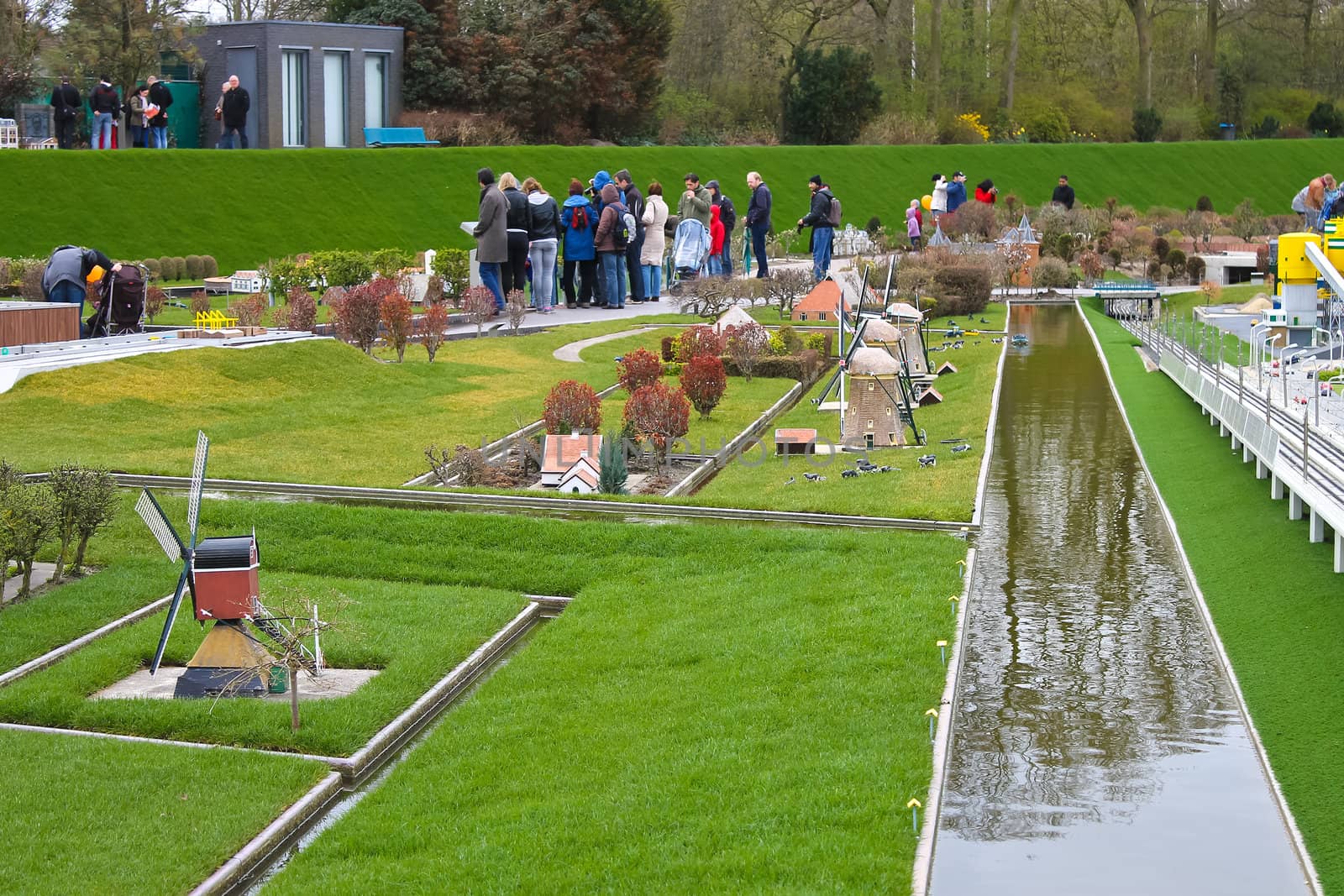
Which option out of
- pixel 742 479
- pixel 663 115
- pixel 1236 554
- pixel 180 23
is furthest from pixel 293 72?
pixel 1236 554

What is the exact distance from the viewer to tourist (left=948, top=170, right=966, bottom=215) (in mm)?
44906

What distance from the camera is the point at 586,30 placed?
173 feet

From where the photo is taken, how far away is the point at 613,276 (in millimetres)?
31047

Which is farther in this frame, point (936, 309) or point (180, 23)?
point (180, 23)

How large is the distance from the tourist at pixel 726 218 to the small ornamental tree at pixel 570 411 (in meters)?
16.1

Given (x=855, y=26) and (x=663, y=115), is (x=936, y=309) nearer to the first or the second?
(x=663, y=115)

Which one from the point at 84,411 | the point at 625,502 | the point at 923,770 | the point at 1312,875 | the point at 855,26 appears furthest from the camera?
the point at 855,26

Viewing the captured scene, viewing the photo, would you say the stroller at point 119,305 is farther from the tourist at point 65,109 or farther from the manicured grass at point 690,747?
the tourist at point 65,109

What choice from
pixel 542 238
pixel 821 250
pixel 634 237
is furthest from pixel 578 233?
pixel 821 250

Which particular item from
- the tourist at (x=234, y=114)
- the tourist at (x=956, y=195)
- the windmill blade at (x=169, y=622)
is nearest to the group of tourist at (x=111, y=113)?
the tourist at (x=234, y=114)

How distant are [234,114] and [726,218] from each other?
13658 millimetres

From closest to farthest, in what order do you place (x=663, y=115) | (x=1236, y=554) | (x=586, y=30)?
(x=1236, y=554), (x=586, y=30), (x=663, y=115)

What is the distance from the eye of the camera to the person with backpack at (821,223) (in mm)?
32750

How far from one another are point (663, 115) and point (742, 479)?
4457cm
